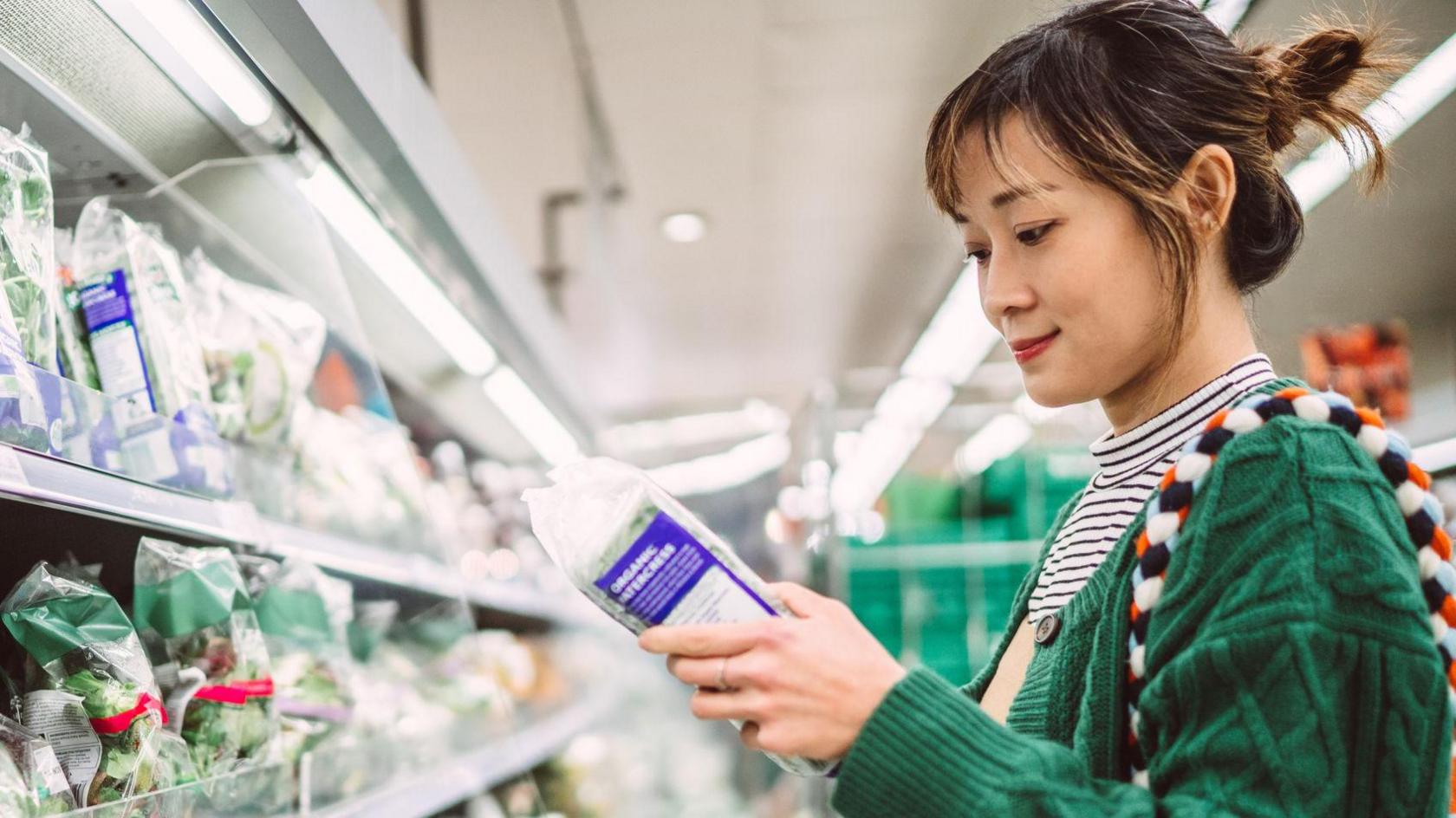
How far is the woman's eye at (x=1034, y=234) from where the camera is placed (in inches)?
35.5

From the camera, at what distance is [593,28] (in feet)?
11.5

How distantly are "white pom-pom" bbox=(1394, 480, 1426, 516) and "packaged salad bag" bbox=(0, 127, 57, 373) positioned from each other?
116 centimetres

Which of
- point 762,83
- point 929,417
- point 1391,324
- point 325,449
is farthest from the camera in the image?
point 929,417

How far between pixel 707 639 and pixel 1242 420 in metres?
0.41

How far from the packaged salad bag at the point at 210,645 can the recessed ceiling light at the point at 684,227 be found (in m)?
3.95

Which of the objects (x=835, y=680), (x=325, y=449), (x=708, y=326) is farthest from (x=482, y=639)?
(x=708, y=326)

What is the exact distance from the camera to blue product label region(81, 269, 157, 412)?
1.17 m

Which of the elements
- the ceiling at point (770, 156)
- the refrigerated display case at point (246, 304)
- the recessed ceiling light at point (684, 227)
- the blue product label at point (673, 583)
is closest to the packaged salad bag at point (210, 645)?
the refrigerated display case at point (246, 304)

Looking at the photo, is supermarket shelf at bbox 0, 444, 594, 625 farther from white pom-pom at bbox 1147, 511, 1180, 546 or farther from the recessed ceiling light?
the recessed ceiling light

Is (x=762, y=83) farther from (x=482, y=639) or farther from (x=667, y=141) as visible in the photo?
(x=482, y=639)

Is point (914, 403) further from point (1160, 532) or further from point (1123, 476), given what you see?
point (1160, 532)

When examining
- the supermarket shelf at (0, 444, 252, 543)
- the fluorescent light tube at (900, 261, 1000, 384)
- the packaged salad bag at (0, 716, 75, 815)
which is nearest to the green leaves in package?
the supermarket shelf at (0, 444, 252, 543)

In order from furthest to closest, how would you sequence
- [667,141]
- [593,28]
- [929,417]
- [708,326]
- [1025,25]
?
[708,326] < [929,417] < [667,141] < [593,28] < [1025,25]

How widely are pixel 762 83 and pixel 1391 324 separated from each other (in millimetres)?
3111
